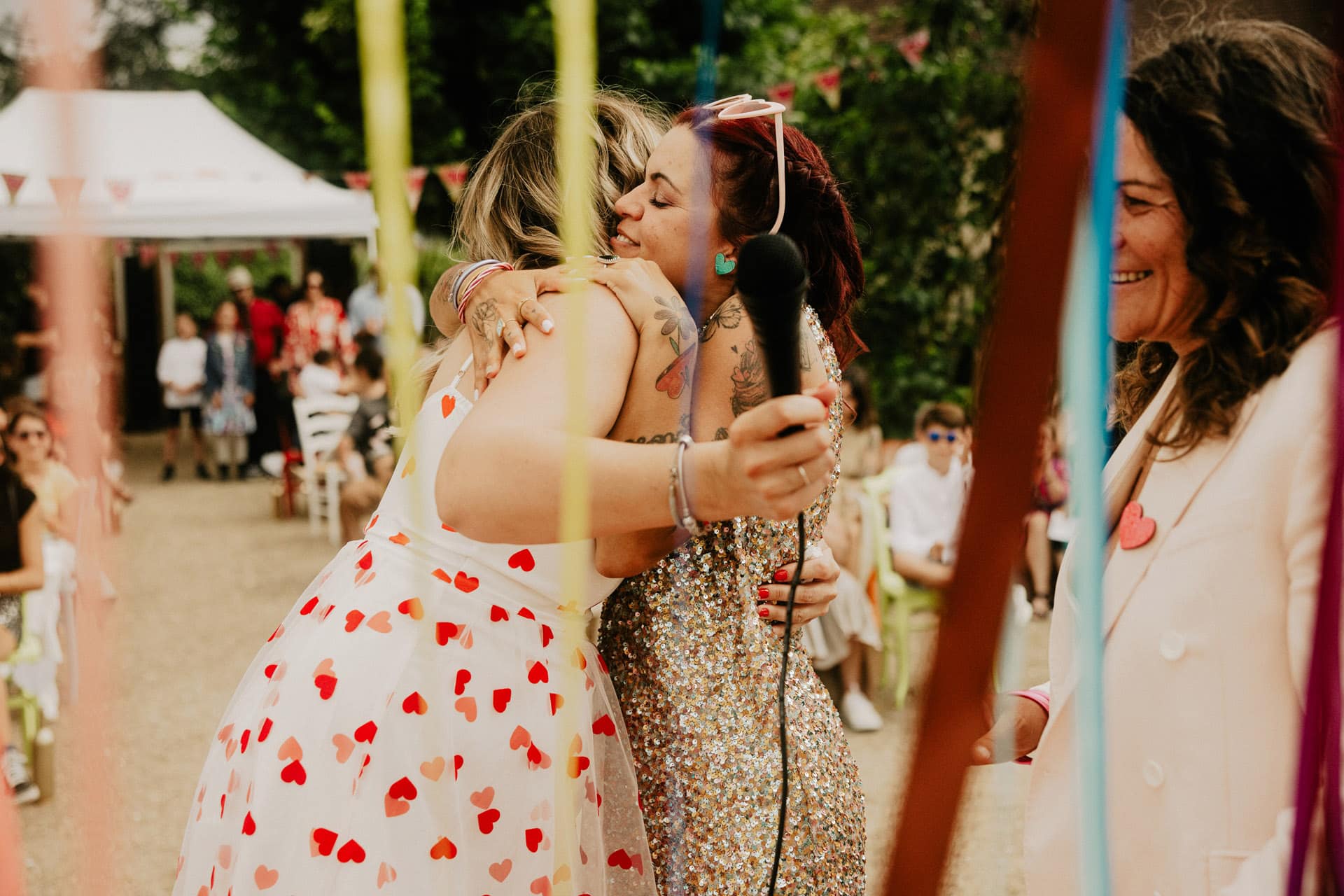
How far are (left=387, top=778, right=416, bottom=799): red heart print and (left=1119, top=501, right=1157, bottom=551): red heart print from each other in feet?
2.63

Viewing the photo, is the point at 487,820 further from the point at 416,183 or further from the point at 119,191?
the point at 416,183

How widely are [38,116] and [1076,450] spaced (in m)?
10.0

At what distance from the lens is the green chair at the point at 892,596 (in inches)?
192

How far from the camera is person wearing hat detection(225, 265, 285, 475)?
35.3ft

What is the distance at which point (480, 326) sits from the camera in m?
1.33

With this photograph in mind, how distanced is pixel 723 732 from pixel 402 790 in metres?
0.37

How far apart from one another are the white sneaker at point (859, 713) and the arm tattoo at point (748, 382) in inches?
135

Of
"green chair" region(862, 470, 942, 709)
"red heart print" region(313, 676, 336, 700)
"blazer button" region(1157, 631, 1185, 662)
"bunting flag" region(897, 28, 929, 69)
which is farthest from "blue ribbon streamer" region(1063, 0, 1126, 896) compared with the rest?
"bunting flag" region(897, 28, 929, 69)

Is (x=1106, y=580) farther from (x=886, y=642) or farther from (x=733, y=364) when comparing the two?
(x=886, y=642)

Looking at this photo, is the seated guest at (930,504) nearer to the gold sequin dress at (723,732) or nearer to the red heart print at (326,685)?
the gold sequin dress at (723,732)

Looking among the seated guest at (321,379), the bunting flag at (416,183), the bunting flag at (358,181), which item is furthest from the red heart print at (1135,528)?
the bunting flag at (358,181)

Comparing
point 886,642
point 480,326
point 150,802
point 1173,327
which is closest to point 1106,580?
point 1173,327

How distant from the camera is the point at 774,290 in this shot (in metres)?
0.77

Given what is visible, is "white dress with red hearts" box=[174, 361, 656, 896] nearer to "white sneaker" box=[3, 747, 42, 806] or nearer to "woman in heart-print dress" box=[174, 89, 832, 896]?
"woman in heart-print dress" box=[174, 89, 832, 896]
